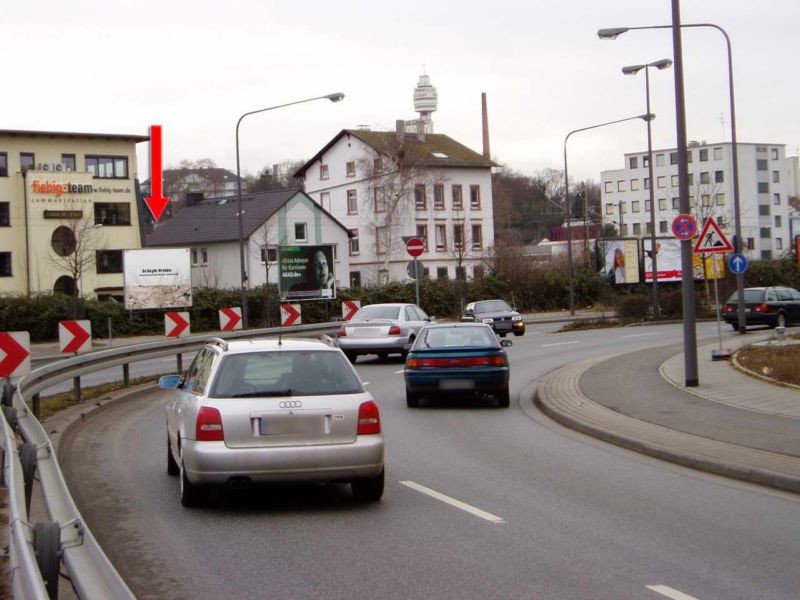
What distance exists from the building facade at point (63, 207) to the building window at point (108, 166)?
6 cm

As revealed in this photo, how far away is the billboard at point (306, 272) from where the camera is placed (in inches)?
2041

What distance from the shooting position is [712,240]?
828 inches

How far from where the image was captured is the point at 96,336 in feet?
152

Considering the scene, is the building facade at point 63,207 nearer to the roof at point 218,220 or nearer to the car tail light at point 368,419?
the roof at point 218,220

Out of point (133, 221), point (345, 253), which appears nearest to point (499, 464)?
point (133, 221)

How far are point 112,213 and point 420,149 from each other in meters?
29.0

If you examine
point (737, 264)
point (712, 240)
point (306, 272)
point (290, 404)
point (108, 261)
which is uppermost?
point (108, 261)

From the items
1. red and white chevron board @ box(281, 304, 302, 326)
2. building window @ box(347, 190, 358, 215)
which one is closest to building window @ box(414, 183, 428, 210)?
building window @ box(347, 190, 358, 215)

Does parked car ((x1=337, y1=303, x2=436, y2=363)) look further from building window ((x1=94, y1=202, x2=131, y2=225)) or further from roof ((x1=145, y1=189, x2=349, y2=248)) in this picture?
roof ((x1=145, y1=189, x2=349, y2=248))

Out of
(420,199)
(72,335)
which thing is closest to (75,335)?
(72,335)

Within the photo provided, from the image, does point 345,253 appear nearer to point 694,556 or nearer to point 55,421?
point 55,421

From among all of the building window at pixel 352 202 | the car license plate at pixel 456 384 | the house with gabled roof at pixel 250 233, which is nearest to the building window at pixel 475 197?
the building window at pixel 352 202

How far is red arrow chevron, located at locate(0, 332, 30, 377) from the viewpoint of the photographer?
1419cm

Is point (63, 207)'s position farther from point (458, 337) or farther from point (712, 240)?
point (458, 337)
